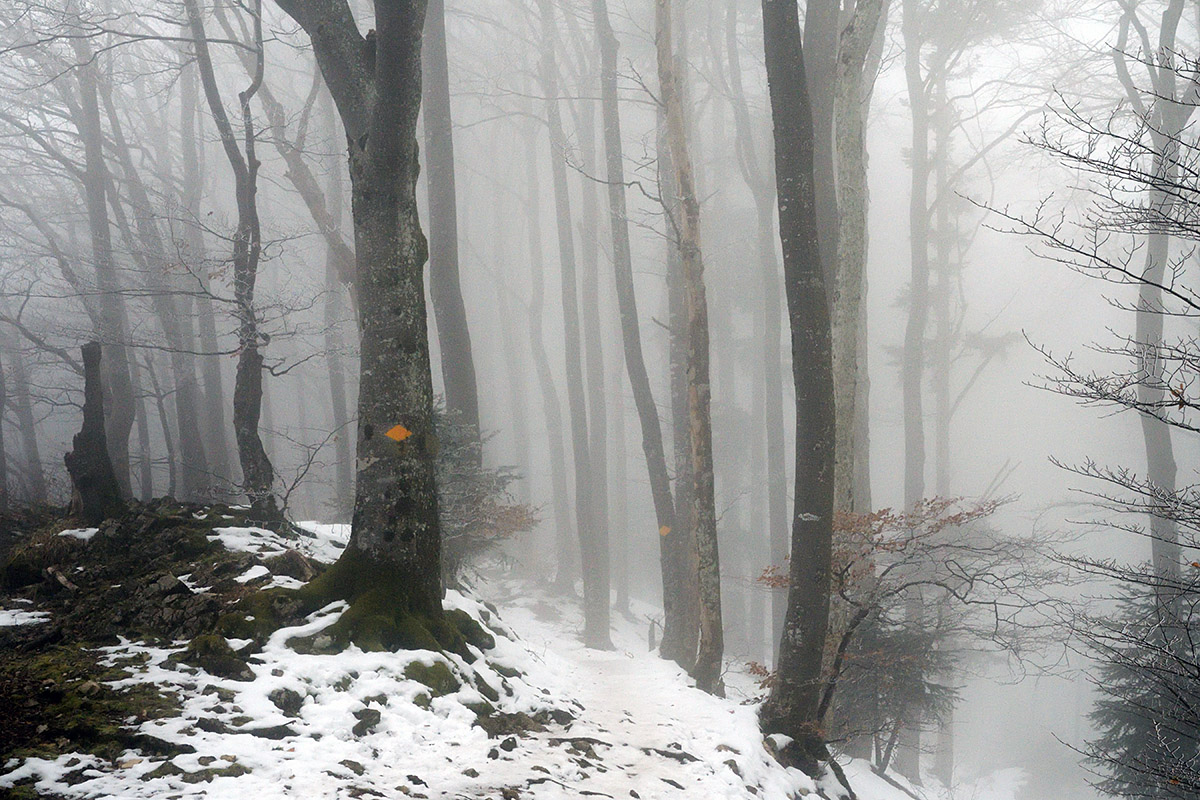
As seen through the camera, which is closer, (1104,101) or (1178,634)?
(1178,634)

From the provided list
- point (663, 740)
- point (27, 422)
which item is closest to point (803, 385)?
point (663, 740)

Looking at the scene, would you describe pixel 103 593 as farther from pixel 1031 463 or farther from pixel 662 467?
pixel 1031 463

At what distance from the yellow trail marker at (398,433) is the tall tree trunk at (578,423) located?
29.8 ft

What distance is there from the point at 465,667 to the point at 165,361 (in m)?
20.0

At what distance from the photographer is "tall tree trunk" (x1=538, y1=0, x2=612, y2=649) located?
48.3 ft

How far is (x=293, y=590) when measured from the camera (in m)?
4.86

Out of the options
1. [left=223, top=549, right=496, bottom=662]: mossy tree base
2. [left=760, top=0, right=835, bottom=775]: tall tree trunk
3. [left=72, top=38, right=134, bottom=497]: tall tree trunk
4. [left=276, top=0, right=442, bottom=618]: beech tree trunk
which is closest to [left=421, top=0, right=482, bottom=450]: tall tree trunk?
[left=276, top=0, right=442, bottom=618]: beech tree trunk

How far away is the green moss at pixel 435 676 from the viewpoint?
14.6ft

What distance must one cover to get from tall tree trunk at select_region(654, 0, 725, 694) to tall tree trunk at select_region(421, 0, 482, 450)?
10.1ft

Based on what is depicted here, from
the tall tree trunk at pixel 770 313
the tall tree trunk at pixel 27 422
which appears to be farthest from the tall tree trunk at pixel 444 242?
the tall tree trunk at pixel 27 422

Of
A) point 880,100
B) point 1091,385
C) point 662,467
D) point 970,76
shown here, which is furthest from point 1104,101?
point 1091,385

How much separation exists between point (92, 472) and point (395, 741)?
4626 mm

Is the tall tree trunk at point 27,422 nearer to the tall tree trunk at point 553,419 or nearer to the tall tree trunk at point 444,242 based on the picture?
the tall tree trunk at point 444,242

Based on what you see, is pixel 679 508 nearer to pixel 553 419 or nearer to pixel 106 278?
pixel 553 419
